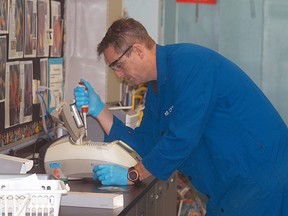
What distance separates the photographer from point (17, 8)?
3.06 meters

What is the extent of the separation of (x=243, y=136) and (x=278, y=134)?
169 mm

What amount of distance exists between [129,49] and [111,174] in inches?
19.5

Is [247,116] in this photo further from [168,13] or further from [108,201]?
[168,13]

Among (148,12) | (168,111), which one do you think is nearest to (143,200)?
(168,111)

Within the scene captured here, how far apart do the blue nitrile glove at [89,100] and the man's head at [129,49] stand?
0.74ft

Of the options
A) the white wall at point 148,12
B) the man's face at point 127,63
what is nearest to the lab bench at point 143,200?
the man's face at point 127,63

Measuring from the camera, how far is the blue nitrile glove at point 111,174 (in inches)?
101

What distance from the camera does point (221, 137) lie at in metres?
2.50

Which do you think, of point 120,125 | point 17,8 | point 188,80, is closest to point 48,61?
point 17,8

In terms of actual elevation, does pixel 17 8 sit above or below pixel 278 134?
above

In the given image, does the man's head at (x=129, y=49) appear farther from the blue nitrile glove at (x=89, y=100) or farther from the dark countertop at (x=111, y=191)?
the dark countertop at (x=111, y=191)

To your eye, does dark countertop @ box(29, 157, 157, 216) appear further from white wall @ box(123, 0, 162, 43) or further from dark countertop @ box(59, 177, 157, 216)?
white wall @ box(123, 0, 162, 43)

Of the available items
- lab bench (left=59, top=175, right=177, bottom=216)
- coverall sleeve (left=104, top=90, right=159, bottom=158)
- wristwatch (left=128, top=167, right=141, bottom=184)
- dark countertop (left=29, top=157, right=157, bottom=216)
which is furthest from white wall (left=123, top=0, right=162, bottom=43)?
wristwatch (left=128, top=167, right=141, bottom=184)

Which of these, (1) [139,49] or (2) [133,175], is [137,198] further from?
(1) [139,49]
